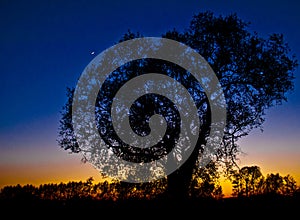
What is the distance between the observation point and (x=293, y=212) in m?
15.9

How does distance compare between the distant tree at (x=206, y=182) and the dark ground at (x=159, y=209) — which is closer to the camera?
the dark ground at (x=159, y=209)

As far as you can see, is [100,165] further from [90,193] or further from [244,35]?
[244,35]

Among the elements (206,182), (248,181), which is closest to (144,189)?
(206,182)

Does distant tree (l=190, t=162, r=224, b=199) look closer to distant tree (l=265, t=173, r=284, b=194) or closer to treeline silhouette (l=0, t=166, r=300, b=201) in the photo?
treeline silhouette (l=0, t=166, r=300, b=201)

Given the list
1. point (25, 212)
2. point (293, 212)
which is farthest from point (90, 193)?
point (293, 212)

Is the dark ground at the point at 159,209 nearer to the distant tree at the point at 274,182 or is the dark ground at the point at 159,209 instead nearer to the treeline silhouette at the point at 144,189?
the treeline silhouette at the point at 144,189

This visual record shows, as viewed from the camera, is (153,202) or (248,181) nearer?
(153,202)

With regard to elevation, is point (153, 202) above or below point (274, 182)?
below

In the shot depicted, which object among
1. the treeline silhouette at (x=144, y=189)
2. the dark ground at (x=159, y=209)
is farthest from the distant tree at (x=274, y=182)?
the dark ground at (x=159, y=209)

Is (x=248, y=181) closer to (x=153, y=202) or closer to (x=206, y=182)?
(x=206, y=182)

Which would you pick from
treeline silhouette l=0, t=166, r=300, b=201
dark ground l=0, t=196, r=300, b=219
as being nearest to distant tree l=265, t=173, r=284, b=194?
treeline silhouette l=0, t=166, r=300, b=201

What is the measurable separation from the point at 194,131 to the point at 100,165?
727 cm

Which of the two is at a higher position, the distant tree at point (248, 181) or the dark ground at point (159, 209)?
the distant tree at point (248, 181)

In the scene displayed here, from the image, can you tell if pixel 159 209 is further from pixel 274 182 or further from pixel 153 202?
pixel 274 182
